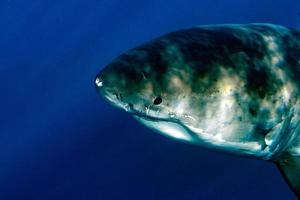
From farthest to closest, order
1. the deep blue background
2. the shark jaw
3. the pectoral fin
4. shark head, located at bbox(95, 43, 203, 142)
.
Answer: the deep blue background → the pectoral fin → the shark jaw → shark head, located at bbox(95, 43, 203, 142)

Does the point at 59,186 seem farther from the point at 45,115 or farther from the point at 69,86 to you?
the point at 69,86

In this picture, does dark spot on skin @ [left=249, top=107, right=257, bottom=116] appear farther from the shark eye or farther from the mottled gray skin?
the shark eye

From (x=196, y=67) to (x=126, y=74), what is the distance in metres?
0.34

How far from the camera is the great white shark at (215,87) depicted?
1.98 metres

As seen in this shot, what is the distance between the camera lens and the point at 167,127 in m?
2.17

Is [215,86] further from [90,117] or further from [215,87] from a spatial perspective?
[90,117]

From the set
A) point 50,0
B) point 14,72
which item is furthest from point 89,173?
point 50,0

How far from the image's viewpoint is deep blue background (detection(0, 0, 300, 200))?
604 inches

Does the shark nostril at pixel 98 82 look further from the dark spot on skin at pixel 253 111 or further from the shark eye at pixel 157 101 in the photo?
the dark spot on skin at pixel 253 111

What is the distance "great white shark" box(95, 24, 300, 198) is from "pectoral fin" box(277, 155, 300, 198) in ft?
0.77

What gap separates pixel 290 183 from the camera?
2678 millimetres

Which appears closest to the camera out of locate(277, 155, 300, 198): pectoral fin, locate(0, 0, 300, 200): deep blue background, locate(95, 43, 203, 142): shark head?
locate(95, 43, 203, 142): shark head

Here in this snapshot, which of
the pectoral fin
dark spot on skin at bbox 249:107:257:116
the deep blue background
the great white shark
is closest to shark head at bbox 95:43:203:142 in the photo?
the great white shark

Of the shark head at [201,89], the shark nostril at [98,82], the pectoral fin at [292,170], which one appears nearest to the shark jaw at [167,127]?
the shark head at [201,89]
